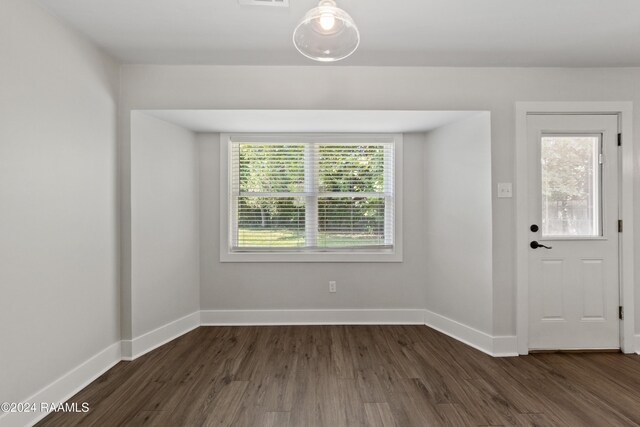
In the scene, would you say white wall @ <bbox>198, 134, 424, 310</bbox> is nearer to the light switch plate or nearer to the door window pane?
the light switch plate

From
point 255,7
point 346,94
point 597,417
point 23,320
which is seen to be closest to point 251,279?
point 23,320

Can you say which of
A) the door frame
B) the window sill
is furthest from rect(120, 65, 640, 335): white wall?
the window sill

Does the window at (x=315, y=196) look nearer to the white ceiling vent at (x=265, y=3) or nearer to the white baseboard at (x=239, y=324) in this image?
the white baseboard at (x=239, y=324)

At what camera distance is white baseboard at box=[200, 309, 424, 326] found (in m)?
3.54

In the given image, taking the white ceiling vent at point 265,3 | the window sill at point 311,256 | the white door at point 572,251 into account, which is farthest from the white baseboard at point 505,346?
the white ceiling vent at point 265,3

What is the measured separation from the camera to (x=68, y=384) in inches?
85.6

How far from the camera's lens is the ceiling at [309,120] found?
284cm

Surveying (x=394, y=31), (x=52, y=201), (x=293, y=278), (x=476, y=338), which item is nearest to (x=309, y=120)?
(x=394, y=31)

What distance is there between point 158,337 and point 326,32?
3009 mm

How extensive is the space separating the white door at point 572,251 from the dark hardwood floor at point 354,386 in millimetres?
227

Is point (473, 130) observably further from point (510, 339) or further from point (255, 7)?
point (255, 7)

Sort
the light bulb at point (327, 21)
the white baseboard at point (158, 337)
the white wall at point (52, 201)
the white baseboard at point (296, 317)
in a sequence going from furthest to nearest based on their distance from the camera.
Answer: the white baseboard at point (296, 317)
the white baseboard at point (158, 337)
the white wall at point (52, 201)
the light bulb at point (327, 21)

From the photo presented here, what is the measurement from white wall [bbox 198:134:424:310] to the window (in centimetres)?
16

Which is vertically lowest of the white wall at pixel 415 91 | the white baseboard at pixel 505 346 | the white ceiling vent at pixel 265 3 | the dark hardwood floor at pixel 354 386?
the dark hardwood floor at pixel 354 386
